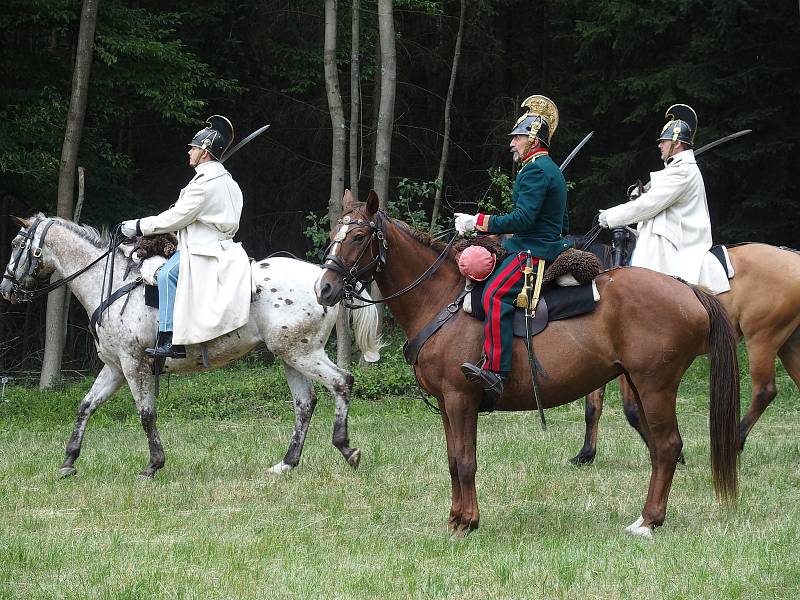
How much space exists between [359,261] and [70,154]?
1091cm

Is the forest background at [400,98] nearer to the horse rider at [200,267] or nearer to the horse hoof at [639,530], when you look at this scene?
the horse rider at [200,267]

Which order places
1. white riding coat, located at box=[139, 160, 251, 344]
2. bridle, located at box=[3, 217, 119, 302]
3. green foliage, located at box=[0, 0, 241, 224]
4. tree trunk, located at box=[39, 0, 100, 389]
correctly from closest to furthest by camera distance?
white riding coat, located at box=[139, 160, 251, 344], bridle, located at box=[3, 217, 119, 302], tree trunk, located at box=[39, 0, 100, 389], green foliage, located at box=[0, 0, 241, 224]

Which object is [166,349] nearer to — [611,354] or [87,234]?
[87,234]

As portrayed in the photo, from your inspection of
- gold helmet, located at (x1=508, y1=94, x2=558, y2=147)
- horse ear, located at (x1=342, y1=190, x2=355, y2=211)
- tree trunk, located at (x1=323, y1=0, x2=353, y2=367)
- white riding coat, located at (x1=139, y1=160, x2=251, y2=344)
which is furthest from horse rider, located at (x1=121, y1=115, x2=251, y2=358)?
tree trunk, located at (x1=323, y1=0, x2=353, y2=367)

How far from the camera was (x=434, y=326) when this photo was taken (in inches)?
275

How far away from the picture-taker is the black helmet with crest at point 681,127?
9.30 metres

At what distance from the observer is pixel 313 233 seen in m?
16.6

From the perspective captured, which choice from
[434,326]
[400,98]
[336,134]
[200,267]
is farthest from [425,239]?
[400,98]

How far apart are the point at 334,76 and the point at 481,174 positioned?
31.4ft

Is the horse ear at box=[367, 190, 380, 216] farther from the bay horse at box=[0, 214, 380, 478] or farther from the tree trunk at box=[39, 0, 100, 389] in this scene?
the tree trunk at box=[39, 0, 100, 389]

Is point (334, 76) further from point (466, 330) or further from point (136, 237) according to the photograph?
point (466, 330)

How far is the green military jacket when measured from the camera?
271 inches

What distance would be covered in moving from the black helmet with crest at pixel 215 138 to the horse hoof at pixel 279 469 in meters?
2.89

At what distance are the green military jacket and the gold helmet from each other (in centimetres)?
13
